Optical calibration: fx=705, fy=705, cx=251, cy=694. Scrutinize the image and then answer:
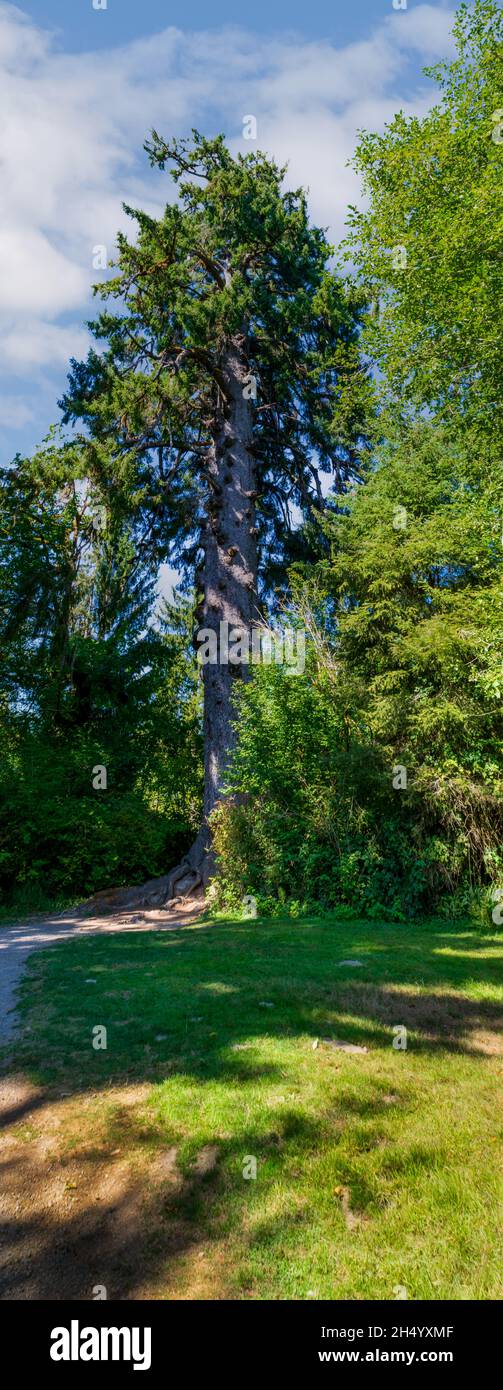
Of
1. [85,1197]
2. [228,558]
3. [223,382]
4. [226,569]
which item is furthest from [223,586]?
[85,1197]

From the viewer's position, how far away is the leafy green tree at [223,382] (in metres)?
13.7

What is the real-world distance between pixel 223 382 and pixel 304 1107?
47.1ft

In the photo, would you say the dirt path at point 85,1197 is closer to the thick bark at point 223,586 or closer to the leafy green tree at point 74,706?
the thick bark at point 223,586

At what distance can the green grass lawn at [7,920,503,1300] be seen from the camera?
2.62 meters

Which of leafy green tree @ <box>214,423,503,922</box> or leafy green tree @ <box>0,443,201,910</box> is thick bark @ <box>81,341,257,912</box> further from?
leafy green tree @ <box>0,443,201,910</box>

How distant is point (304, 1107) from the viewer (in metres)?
3.66

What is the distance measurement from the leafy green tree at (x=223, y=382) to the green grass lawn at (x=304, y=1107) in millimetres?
7724

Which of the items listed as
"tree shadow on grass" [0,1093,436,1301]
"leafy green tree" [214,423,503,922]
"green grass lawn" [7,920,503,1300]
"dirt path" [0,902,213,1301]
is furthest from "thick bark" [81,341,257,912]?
"tree shadow on grass" [0,1093,436,1301]

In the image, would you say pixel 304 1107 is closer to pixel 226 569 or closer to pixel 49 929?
pixel 49 929

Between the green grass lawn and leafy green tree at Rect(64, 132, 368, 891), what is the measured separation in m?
7.72

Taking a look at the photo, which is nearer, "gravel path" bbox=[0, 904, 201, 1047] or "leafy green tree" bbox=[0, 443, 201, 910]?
"gravel path" bbox=[0, 904, 201, 1047]

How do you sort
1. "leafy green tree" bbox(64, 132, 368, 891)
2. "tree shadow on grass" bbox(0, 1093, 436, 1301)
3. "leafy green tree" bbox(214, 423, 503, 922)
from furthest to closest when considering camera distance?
"leafy green tree" bbox(64, 132, 368, 891), "leafy green tree" bbox(214, 423, 503, 922), "tree shadow on grass" bbox(0, 1093, 436, 1301)

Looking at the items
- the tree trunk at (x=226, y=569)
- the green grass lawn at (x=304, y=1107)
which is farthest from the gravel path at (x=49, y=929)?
the tree trunk at (x=226, y=569)
